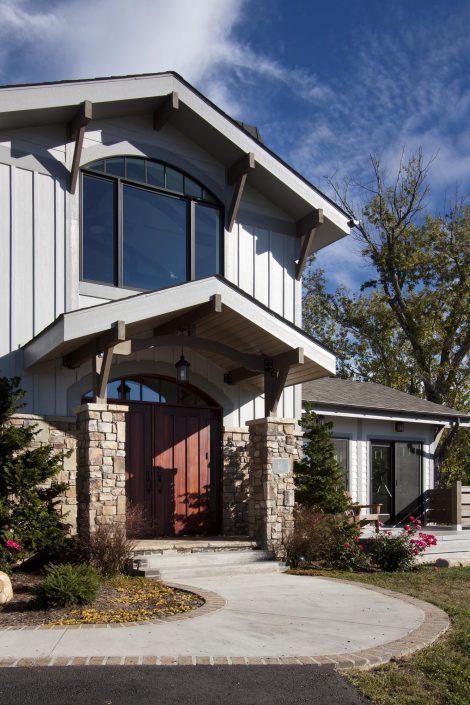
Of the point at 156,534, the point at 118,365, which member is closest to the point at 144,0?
the point at 118,365

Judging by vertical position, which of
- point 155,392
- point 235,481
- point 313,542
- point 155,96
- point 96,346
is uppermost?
point 155,96

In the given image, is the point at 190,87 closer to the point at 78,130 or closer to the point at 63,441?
the point at 78,130

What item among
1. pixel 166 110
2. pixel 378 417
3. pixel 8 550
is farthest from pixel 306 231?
pixel 8 550

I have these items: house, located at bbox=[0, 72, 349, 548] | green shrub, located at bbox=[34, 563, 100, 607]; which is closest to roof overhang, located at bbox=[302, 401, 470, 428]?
house, located at bbox=[0, 72, 349, 548]

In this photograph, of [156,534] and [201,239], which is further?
[201,239]

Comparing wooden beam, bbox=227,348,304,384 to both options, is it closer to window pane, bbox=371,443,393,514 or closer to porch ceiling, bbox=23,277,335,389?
porch ceiling, bbox=23,277,335,389

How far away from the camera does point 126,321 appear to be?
35.5 ft

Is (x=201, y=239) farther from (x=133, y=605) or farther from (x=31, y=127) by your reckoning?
(x=133, y=605)

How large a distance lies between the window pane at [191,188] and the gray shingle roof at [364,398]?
4874 mm

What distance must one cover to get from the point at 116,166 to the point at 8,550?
684cm

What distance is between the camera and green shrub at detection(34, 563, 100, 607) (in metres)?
7.80

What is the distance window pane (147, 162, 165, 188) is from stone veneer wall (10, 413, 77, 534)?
4.64m

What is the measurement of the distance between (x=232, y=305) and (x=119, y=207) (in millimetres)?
2899

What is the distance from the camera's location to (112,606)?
8062 millimetres
